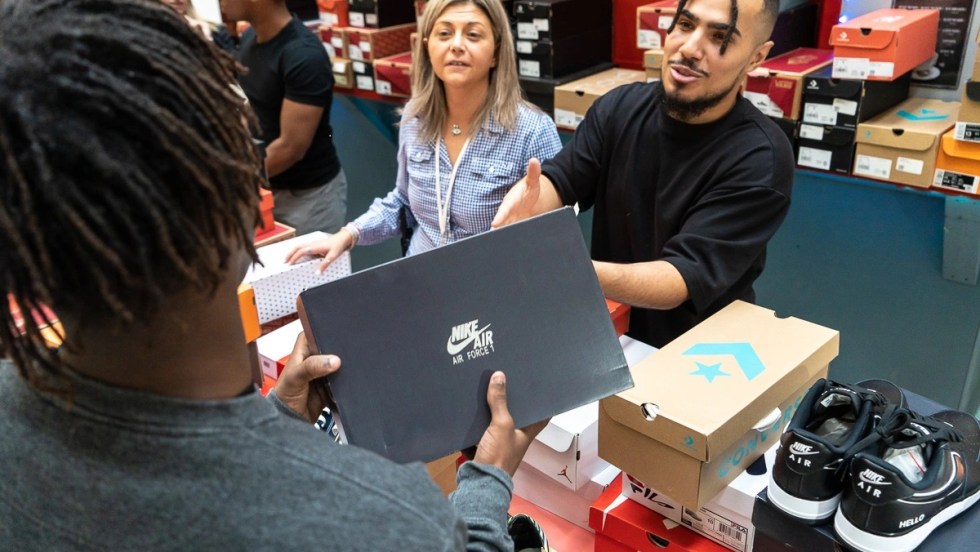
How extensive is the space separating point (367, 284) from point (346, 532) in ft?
1.33

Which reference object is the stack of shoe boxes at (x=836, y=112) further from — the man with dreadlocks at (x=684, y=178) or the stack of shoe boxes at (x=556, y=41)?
the stack of shoe boxes at (x=556, y=41)

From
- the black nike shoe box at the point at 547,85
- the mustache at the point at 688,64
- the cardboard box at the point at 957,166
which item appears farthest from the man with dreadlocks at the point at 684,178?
the black nike shoe box at the point at 547,85

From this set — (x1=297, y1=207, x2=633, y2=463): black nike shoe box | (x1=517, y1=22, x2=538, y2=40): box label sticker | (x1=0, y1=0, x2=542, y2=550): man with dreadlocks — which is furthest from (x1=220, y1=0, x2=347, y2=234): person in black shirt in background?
(x1=0, y1=0, x2=542, y2=550): man with dreadlocks

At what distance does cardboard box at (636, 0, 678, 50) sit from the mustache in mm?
945

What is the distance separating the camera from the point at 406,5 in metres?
3.20

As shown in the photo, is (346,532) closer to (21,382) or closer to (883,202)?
(21,382)

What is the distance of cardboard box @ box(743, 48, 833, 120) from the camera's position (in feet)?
7.16

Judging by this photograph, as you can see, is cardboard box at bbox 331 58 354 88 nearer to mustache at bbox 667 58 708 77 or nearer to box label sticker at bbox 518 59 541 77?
box label sticker at bbox 518 59 541 77

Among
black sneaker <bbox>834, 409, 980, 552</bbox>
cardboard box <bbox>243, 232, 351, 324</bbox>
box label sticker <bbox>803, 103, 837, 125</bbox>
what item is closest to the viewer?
black sneaker <bbox>834, 409, 980, 552</bbox>

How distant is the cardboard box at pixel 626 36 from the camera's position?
2779 mm

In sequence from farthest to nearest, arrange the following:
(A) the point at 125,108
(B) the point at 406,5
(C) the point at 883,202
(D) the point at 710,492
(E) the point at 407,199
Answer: (B) the point at 406,5 → (C) the point at 883,202 → (E) the point at 407,199 → (D) the point at 710,492 → (A) the point at 125,108

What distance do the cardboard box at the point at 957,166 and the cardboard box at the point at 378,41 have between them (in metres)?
2.04

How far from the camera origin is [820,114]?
85.4 inches

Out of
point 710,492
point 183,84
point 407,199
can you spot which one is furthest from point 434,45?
point 183,84
